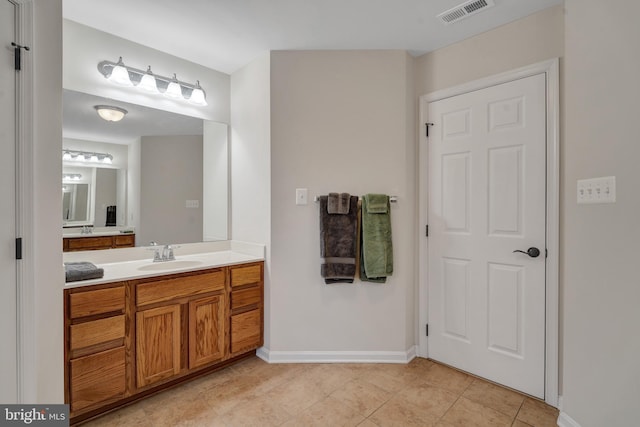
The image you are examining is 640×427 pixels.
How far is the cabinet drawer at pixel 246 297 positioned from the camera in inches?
90.2

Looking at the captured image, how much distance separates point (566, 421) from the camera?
1601 mm

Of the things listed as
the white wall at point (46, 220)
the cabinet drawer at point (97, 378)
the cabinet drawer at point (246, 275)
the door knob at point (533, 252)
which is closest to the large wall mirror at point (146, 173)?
the cabinet drawer at point (246, 275)

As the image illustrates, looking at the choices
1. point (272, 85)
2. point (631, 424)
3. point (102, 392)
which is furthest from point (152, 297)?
point (631, 424)

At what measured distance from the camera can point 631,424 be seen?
130 cm

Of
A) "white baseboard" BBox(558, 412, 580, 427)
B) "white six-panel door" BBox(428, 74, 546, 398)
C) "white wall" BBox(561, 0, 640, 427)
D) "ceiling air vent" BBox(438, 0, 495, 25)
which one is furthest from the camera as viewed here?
"white six-panel door" BBox(428, 74, 546, 398)

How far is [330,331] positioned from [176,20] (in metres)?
2.47

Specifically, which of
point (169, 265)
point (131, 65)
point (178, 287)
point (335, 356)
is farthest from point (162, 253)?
point (335, 356)

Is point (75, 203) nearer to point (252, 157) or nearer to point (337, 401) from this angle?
point (252, 157)

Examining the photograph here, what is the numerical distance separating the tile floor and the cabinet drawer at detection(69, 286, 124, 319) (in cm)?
63

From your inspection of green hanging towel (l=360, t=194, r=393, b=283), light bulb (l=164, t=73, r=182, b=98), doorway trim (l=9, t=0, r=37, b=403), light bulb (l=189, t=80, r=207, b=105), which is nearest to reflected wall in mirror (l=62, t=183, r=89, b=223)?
doorway trim (l=9, t=0, r=37, b=403)

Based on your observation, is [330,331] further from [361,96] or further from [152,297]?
[361,96]

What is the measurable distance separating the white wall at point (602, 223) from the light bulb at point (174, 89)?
8.61ft

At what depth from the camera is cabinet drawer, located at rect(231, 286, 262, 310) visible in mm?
2291

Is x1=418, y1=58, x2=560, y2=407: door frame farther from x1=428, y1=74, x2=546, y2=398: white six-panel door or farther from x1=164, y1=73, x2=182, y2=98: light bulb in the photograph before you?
x1=164, y1=73, x2=182, y2=98: light bulb
